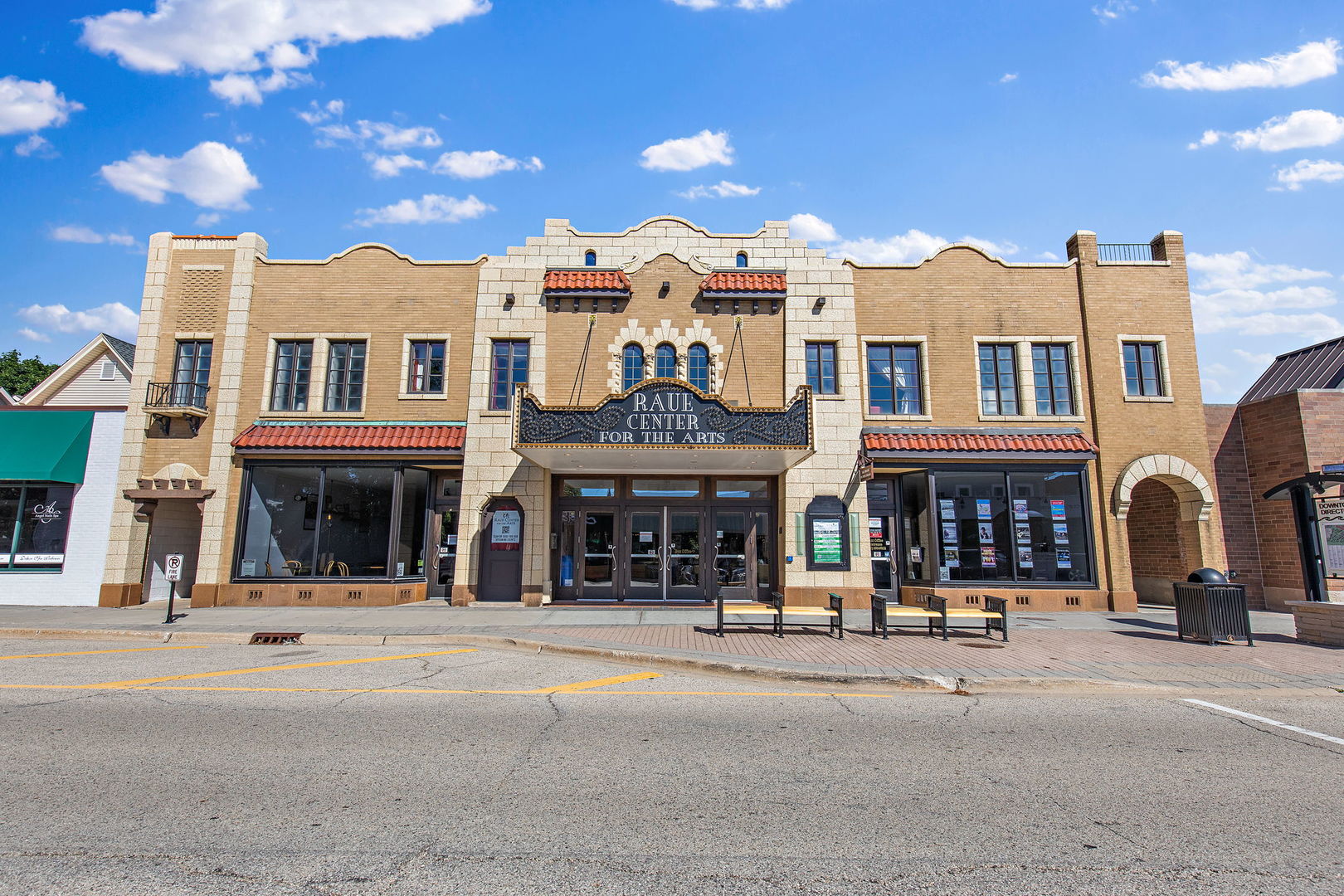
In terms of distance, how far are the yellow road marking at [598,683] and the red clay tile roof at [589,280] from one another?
10.6m

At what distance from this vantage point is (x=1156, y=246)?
59.2 feet

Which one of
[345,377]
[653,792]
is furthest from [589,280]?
[653,792]

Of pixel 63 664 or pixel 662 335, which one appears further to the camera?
pixel 662 335

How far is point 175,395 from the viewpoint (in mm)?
17125

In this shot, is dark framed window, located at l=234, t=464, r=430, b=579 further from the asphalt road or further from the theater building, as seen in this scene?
the asphalt road

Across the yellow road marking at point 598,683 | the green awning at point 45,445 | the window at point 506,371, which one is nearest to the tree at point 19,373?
the green awning at point 45,445

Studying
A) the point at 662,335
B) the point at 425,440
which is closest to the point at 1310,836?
the point at 662,335

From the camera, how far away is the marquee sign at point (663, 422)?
14578 millimetres

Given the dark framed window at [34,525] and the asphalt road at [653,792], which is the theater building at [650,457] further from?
the asphalt road at [653,792]

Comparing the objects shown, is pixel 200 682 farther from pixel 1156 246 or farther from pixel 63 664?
pixel 1156 246

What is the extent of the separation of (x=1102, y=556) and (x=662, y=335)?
470 inches

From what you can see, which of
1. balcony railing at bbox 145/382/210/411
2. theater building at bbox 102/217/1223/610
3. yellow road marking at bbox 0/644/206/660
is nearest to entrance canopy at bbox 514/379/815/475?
theater building at bbox 102/217/1223/610

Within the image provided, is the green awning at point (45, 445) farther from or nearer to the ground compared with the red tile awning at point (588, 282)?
nearer to the ground

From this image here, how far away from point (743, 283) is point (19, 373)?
45.5 meters
